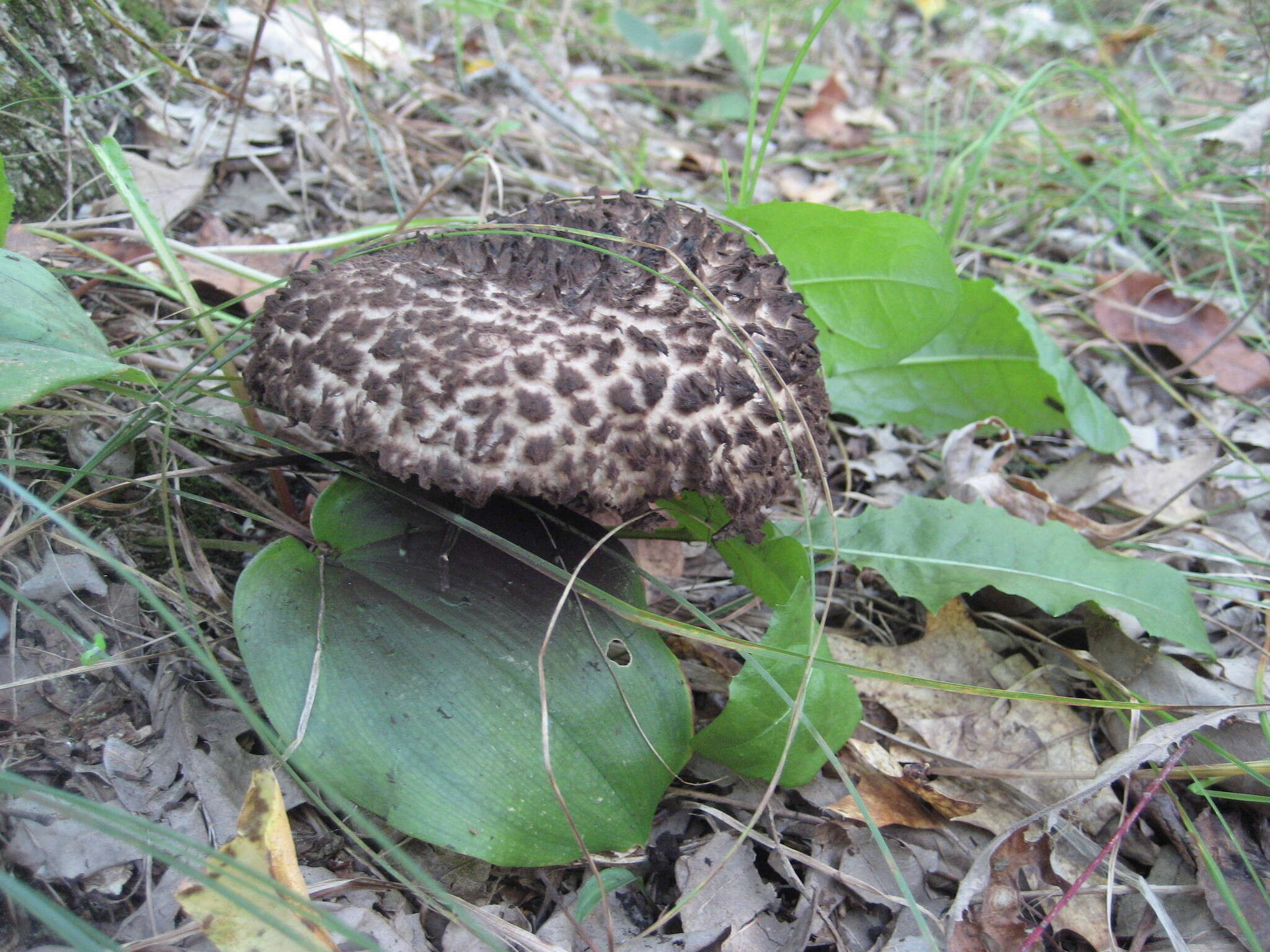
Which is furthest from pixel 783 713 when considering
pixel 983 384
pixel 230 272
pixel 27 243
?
pixel 27 243

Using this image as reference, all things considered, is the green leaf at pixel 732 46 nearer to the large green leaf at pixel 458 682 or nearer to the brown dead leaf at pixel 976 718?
the brown dead leaf at pixel 976 718

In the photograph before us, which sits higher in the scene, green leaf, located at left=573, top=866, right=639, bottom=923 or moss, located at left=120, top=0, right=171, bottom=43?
moss, located at left=120, top=0, right=171, bottom=43

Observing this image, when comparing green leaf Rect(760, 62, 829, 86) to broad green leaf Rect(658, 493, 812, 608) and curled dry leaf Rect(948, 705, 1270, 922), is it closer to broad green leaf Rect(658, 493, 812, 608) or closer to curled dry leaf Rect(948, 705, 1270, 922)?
broad green leaf Rect(658, 493, 812, 608)

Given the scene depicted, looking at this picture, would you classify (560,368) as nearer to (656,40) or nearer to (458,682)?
(458,682)

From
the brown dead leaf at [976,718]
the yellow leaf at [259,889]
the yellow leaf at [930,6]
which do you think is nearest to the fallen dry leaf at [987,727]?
the brown dead leaf at [976,718]

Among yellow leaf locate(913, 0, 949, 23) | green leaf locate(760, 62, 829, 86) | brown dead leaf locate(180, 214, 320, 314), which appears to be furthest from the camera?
yellow leaf locate(913, 0, 949, 23)

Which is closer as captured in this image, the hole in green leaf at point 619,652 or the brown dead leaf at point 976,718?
the hole in green leaf at point 619,652

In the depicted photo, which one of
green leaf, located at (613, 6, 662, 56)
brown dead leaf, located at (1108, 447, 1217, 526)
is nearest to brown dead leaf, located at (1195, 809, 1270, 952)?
brown dead leaf, located at (1108, 447, 1217, 526)
